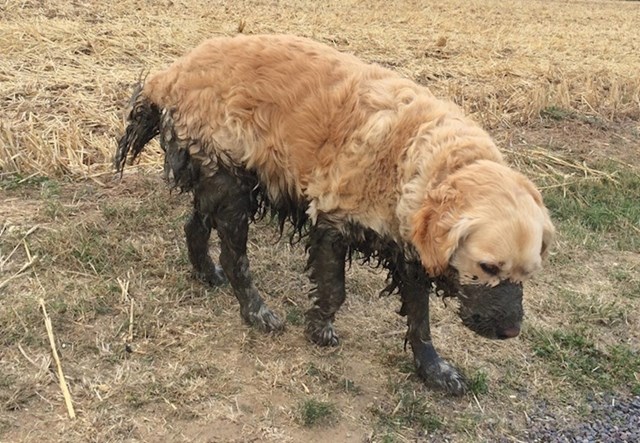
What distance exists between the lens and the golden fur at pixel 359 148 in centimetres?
337

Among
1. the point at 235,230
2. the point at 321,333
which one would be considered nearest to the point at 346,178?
the point at 235,230

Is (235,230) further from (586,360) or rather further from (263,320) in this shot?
(586,360)

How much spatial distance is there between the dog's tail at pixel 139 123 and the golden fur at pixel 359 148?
0.32 ft

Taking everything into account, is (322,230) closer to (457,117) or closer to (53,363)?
(457,117)

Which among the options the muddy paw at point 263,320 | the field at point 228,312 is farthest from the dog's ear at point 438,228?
the muddy paw at point 263,320

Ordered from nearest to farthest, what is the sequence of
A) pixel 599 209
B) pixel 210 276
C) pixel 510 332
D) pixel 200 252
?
pixel 510 332
pixel 200 252
pixel 210 276
pixel 599 209

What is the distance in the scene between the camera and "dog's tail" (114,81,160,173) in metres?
4.85

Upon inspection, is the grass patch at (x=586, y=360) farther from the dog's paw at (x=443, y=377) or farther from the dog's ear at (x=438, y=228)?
the dog's ear at (x=438, y=228)

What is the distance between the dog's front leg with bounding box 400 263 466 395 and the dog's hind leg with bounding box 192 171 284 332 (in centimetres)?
96

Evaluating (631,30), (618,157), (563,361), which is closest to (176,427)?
(563,361)

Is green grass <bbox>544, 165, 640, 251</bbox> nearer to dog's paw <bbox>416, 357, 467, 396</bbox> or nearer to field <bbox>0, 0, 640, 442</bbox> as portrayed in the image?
field <bbox>0, 0, 640, 442</bbox>

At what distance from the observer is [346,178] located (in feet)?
13.1

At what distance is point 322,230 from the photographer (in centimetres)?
419

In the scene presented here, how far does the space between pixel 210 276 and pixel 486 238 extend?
254 cm
